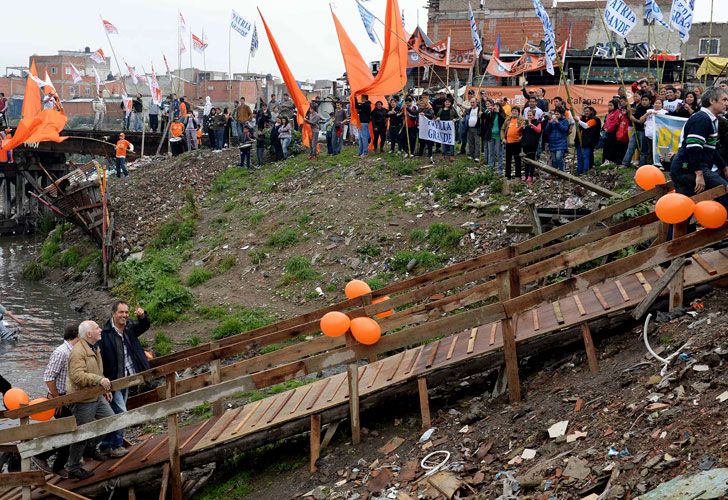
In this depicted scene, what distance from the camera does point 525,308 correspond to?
27.0 ft

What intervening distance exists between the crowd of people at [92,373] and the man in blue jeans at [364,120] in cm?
1510

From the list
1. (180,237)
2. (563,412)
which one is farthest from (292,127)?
(563,412)

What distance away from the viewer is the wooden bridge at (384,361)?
28.0ft

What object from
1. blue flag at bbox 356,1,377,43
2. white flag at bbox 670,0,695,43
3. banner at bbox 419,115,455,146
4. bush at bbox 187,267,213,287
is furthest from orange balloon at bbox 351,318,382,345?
blue flag at bbox 356,1,377,43

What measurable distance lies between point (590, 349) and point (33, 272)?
21688mm

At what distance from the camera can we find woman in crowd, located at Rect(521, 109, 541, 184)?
57.6ft

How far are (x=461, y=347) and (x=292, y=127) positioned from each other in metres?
22.0

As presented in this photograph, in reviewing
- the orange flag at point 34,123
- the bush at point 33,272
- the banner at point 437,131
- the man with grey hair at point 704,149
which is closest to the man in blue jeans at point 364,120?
the banner at point 437,131

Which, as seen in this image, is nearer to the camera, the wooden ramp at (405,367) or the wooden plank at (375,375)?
the wooden ramp at (405,367)

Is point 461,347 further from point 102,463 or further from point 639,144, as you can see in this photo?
point 639,144

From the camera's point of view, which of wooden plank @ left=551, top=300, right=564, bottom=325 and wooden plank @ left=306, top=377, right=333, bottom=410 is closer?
wooden plank @ left=551, top=300, right=564, bottom=325

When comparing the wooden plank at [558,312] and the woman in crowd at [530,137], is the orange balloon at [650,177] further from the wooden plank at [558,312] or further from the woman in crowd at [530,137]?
the woman in crowd at [530,137]

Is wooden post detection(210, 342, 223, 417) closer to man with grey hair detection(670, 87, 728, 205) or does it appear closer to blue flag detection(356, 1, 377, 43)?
man with grey hair detection(670, 87, 728, 205)

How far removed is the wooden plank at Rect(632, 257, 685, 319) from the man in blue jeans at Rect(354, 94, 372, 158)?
16271mm
